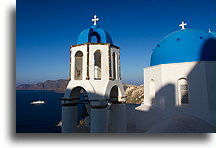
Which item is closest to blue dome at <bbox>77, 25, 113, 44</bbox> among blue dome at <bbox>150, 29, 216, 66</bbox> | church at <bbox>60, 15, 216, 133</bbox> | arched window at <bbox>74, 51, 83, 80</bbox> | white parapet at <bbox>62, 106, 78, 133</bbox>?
church at <bbox>60, 15, 216, 133</bbox>

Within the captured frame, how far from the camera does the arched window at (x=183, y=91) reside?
6992mm

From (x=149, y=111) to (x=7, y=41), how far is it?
21.6ft

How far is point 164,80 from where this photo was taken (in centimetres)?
738

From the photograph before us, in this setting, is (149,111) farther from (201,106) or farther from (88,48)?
(88,48)

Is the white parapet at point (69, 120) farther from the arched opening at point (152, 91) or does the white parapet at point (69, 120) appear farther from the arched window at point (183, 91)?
the arched window at point (183, 91)

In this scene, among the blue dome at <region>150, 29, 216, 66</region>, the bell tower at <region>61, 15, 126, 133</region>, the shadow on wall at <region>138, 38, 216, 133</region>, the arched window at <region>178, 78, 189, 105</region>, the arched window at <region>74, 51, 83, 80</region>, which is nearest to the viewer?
the bell tower at <region>61, 15, 126, 133</region>

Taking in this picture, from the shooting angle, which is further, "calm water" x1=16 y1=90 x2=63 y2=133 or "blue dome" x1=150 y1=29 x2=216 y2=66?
"calm water" x1=16 y1=90 x2=63 y2=133

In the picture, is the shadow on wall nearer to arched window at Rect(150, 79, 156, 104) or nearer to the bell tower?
arched window at Rect(150, 79, 156, 104)

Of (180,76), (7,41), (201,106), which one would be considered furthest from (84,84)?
(201,106)

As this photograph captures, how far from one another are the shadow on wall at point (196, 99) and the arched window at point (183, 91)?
1.6 inches

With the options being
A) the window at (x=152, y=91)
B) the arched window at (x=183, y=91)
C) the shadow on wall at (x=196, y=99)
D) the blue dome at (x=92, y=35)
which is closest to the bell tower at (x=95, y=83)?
the blue dome at (x=92, y=35)

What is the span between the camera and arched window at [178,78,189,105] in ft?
22.9

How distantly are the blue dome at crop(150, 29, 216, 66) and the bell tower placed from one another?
2567mm

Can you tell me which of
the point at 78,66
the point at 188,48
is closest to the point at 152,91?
the point at 188,48
